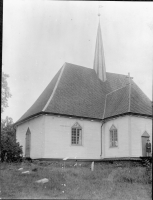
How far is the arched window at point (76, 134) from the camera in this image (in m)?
20.7

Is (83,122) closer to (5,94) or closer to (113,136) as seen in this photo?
(113,136)

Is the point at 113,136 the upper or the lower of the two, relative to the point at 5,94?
lower

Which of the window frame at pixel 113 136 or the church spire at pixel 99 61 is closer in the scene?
the window frame at pixel 113 136

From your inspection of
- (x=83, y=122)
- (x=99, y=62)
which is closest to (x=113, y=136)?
(x=83, y=122)

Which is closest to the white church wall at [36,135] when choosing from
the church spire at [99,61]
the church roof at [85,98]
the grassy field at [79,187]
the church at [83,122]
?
the church at [83,122]

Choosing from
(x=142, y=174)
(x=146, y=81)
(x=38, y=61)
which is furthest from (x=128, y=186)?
(x=38, y=61)

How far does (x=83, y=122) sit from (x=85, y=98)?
8.00 ft

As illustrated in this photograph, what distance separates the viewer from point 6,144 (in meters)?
15.7

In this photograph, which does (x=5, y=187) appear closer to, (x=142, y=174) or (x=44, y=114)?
(x=142, y=174)

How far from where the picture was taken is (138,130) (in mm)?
19922

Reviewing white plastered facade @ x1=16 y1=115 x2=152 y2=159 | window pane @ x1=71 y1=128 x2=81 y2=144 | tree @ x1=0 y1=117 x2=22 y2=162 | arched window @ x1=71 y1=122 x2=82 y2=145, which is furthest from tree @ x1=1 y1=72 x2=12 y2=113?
window pane @ x1=71 y1=128 x2=81 y2=144

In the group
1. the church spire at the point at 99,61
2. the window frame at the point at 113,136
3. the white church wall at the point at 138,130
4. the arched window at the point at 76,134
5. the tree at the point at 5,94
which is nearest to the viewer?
the tree at the point at 5,94

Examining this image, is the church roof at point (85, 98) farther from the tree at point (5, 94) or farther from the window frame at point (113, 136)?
the tree at point (5, 94)

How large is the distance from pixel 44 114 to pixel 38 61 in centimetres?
677
